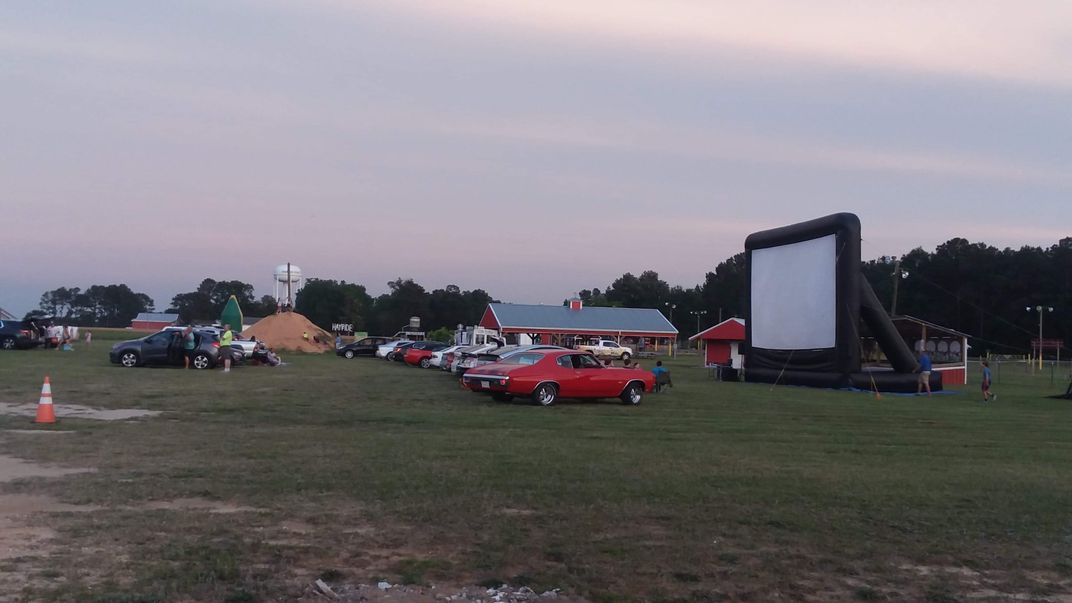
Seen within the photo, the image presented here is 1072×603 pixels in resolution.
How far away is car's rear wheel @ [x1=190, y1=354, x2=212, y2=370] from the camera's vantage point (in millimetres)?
35406

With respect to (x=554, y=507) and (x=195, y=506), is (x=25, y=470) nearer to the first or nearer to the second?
(x=195, y=506)

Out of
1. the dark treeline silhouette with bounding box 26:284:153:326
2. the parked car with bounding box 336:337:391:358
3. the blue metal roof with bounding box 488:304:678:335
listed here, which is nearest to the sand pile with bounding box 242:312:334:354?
the parked car with bounding box 336:337:391:358

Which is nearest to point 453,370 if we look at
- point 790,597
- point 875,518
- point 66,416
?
point 66,416

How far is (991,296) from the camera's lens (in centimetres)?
9544

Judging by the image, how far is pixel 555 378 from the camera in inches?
882

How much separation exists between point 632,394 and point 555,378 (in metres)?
2.16

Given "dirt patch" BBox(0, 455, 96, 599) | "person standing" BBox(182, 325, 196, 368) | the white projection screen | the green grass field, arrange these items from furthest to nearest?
1. "person standing" BBox(182, 325, 196, 368)
2. the white projection screen
3. the green grass field
4. "dirt patch" BBox(0, 455, 96, 599)

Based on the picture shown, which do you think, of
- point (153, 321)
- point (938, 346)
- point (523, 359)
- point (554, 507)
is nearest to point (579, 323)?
point (938, 346)

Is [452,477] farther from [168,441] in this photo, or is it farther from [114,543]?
[168,441]

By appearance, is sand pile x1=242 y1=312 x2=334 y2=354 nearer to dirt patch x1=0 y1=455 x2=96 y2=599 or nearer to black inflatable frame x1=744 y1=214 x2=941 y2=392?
black inflatable frame x1=744 y1=214 x2=941 y2=392

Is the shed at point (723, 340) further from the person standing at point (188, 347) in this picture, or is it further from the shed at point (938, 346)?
the person standing at point (188, 347)

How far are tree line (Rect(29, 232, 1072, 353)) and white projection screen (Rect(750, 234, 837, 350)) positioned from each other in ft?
43.6

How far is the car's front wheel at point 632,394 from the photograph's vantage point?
76.5 feet

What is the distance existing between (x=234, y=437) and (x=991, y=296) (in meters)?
94.6
